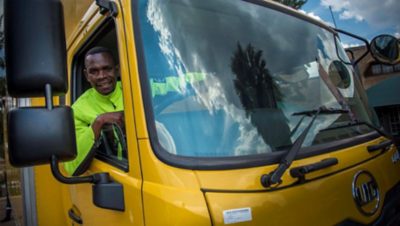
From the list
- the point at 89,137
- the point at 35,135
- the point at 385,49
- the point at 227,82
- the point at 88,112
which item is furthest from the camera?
the point at 385,49

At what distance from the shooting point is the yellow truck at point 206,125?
59.6 inches

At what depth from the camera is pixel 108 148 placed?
7.04ft

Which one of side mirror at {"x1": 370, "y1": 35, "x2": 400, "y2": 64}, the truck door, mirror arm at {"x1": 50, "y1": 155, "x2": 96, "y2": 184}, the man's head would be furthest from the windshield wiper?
side mirror at {"x1": 370, "y1": 35, "x2": 400, "y2": 64}

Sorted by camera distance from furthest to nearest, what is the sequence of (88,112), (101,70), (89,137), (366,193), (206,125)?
(101,70), (88,112), (89,137), (366,193), (206,125)

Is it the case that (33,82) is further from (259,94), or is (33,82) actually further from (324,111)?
(324,111)

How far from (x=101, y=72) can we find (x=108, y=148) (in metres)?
0.49

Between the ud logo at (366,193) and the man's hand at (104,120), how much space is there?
1.18 metres

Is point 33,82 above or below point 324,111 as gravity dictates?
above

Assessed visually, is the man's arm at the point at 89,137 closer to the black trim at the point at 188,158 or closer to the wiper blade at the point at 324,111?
Answer: the black trim at the point at 188,158

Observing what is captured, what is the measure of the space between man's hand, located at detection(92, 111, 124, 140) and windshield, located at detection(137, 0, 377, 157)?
408 mm

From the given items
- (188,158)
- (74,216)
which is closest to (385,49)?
(188,158)

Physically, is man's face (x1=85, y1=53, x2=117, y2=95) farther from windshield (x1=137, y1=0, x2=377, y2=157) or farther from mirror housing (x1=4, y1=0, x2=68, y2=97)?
mirror housing (x1=4, y1=0, x2=68, y2=97)

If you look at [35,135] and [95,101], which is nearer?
[35,135]

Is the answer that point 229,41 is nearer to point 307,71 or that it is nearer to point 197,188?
point 307,71
